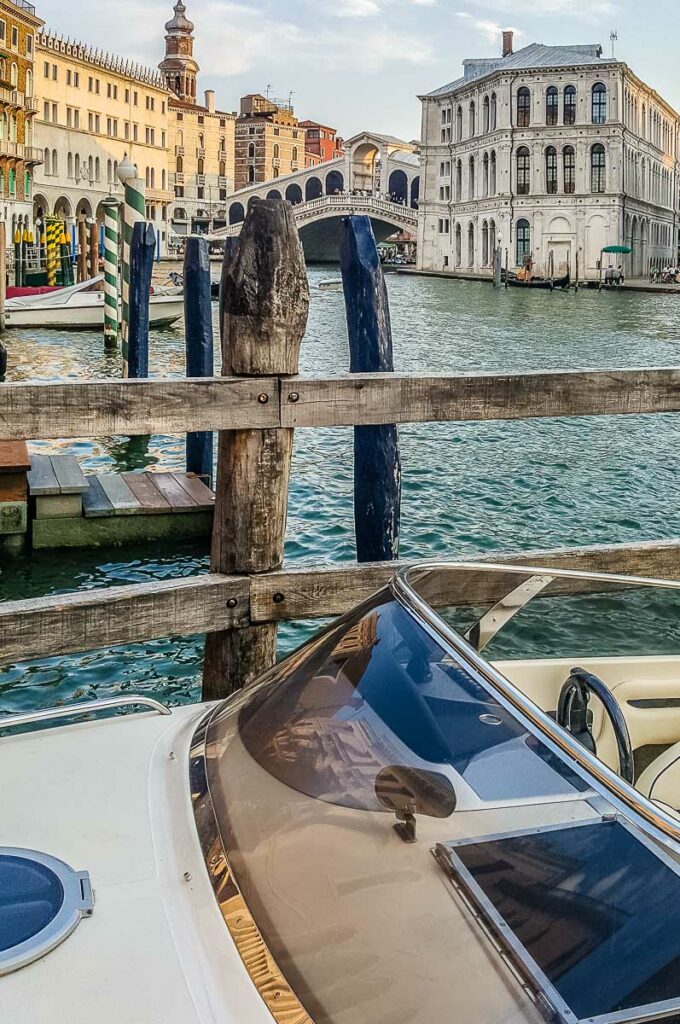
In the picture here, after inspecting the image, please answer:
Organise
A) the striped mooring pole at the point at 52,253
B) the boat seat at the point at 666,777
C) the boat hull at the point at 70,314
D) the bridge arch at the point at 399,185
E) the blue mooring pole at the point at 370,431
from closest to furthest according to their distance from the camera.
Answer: the boat seat at the point at 666,777, the blue mooring pole at the point at 370,431, the boat hull at the point at 70,314, the striped mooring pole at the point at 52,253, the bridge arch at the point at 399,185

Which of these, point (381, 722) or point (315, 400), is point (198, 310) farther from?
point (381, 722)

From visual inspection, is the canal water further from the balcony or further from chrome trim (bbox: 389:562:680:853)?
the balcony

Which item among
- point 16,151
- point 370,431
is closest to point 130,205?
point 370,431

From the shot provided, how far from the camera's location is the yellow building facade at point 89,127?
203 ft

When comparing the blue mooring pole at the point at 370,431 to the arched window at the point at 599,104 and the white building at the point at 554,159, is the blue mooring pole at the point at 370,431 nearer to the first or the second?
the white building at the point at 554,159

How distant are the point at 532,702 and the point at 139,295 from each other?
37.8 feet

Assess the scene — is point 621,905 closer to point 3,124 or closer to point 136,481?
point 136,481

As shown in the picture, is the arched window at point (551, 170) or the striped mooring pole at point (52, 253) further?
the arched window at point (551, 170)

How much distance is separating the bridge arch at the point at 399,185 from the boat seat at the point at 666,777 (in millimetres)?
106250

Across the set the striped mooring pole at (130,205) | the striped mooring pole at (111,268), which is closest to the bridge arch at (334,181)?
the striped mooring pole at (111,268)

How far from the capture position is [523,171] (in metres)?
63.8

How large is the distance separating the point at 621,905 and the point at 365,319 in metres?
4.53

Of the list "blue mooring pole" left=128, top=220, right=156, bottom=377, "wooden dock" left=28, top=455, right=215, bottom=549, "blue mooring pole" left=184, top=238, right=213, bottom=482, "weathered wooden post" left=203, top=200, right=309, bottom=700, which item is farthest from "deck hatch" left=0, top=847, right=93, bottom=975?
"blue mooring pole" left=128, top=220, right=156, bottom=377

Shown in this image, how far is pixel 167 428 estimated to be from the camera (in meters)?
2.41
